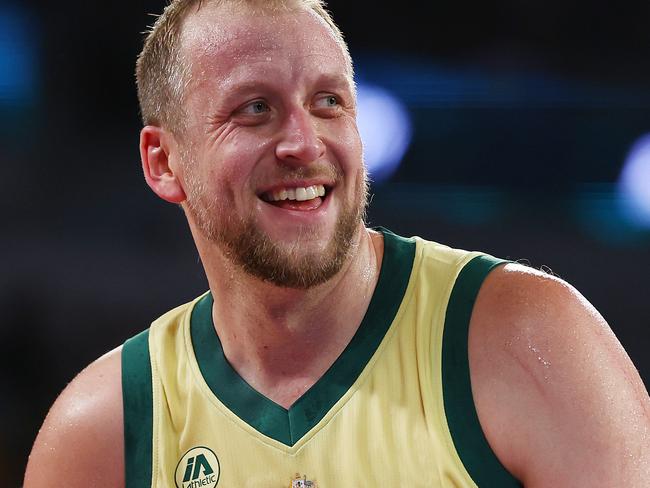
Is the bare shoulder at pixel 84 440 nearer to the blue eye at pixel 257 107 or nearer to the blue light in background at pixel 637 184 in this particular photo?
the blue eye at pixel 257 107

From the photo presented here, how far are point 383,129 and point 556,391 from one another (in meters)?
2.49

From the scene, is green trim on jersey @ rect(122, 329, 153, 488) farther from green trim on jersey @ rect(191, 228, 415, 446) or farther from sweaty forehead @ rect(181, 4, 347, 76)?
sweaty forehead @ rect(181, 4, 347, 76)

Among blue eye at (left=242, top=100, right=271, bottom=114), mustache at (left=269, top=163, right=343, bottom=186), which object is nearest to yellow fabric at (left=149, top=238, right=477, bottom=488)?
mustache at (left=269, top=163, right=343, bottom=186)

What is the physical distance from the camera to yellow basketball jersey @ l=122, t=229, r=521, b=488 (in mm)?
1716

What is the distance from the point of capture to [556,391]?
161 cm

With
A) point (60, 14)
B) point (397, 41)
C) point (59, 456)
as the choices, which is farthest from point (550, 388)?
point (60, 14)

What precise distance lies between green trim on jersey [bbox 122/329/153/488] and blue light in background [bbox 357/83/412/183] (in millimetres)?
2112

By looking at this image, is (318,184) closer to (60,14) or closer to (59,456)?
(59,456)

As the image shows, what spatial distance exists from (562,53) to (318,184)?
8.32 ft

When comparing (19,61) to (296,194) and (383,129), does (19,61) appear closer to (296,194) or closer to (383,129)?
(383,129)

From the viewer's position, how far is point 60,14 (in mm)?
4027

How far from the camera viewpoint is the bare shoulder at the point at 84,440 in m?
1.94

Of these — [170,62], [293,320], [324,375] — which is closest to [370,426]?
[324,375]

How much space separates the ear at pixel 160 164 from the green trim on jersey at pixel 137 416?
33 centimetres
